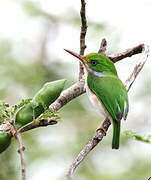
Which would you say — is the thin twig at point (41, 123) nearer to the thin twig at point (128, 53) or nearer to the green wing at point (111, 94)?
the green wing at point (111, 94)

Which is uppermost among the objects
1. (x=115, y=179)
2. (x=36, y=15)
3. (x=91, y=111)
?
(x=36, y=15)

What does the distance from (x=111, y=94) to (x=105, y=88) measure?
0.09 metres

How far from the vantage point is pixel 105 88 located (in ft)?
10.7

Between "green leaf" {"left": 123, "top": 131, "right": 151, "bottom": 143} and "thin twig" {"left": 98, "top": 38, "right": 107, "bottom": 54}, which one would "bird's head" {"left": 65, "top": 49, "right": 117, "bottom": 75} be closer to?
"thin twig" {"left": 98, "top": 38, "right": 107, "bottom": 54}

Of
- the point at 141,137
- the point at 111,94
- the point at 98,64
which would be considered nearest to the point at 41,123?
the point at 141,137

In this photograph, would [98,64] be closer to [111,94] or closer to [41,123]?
[111,94]

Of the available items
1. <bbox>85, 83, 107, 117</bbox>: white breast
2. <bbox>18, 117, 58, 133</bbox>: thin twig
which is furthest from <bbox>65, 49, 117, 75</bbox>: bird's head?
<bbox>18, 117, 58, 133</bbox>: thin twig

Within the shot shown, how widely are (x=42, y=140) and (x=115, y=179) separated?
0.71 meters

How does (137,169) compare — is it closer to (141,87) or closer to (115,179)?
(115,179)

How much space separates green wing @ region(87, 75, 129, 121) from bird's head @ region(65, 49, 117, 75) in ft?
0.14

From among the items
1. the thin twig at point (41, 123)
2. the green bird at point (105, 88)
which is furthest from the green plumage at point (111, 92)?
the thin twig at point (41, 123)

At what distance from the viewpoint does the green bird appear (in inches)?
119

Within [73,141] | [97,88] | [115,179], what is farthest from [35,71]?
[97,88]

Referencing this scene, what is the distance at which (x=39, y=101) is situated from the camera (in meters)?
2.50
